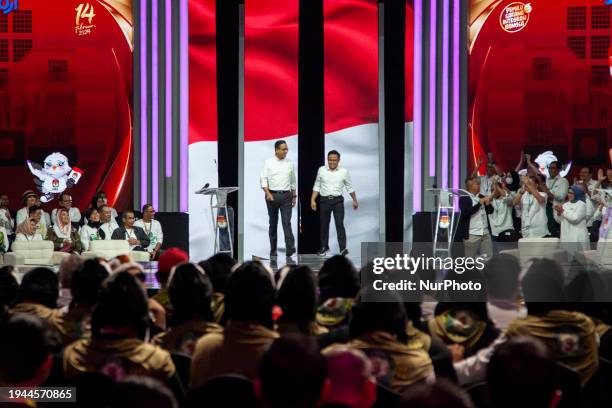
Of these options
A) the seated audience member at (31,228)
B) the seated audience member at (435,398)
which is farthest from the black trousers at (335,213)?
the seated audience member at (435,398)

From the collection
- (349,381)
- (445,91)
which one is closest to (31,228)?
(445,91)

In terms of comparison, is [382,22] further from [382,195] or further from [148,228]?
[148,228]

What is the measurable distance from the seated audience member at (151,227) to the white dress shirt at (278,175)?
130cm

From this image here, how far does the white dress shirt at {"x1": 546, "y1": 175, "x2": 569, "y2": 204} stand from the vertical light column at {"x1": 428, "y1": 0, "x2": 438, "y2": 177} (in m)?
1.38

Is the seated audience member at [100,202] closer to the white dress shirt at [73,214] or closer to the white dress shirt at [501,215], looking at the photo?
the white dress shirt at [73,214]

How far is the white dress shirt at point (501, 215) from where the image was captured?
9.70 metres

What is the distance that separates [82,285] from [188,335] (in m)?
0.63

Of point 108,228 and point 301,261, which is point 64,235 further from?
point 301,261

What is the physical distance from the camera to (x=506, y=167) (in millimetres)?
10844

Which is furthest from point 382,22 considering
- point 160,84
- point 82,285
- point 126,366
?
point 126,366

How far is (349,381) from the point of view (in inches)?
86.0

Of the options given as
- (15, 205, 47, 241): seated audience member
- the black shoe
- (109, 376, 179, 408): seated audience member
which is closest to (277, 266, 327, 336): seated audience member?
(109, 376, 179, 408): seated audience member

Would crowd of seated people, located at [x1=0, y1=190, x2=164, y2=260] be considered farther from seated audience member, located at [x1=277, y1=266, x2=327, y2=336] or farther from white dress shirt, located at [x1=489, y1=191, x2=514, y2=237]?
seated audience member, located at [x1=277, y1=266, x2=327, y2=336]

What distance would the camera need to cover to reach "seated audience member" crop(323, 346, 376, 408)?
84.2 inches
